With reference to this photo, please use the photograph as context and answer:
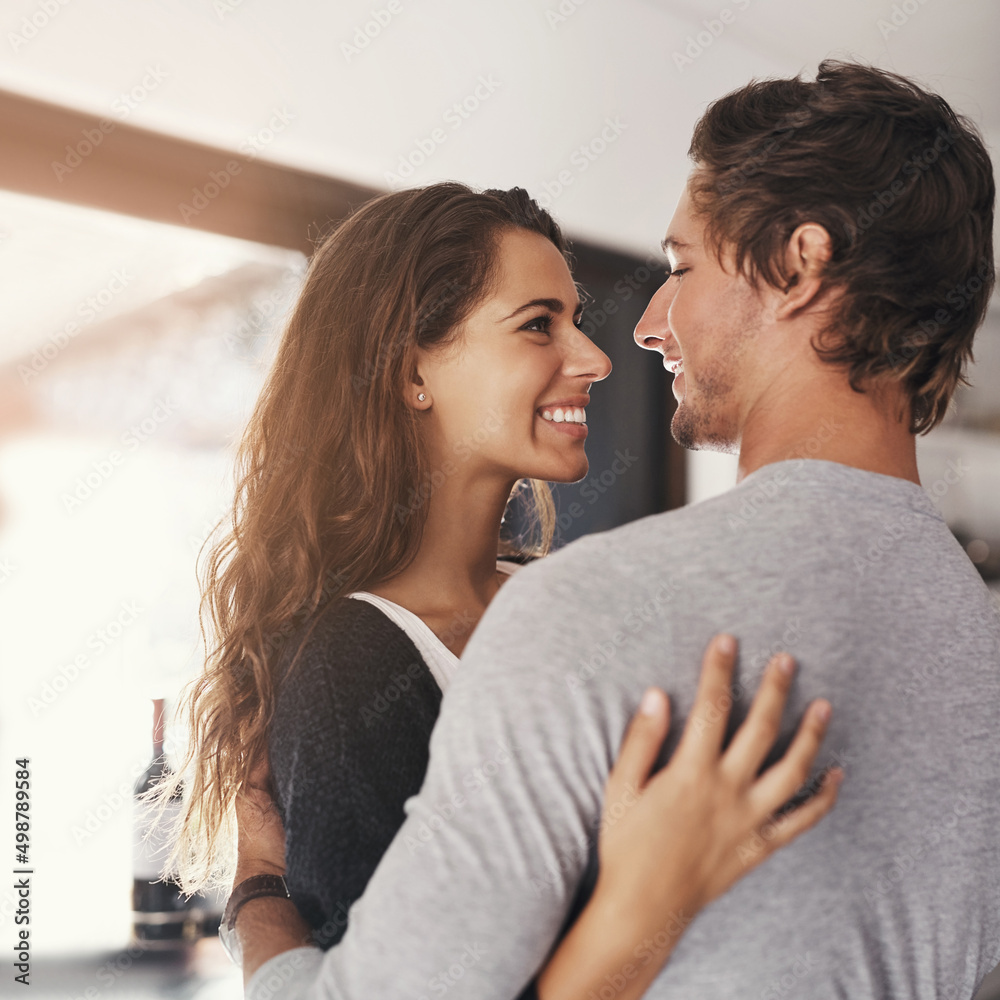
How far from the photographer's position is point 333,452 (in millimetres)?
1167

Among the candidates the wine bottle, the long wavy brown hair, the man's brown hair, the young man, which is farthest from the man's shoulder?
the wine bottle

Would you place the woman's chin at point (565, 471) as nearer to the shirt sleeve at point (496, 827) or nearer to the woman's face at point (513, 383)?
the woman's face at point (513, 383)

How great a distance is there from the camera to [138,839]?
1.50 meters

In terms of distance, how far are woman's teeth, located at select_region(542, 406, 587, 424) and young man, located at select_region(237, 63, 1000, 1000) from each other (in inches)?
15.4

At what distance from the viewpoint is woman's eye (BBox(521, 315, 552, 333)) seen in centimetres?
119

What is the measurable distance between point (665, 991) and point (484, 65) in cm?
201

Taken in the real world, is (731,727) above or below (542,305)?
below

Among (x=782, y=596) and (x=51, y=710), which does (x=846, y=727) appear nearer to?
(x=782, y=596)

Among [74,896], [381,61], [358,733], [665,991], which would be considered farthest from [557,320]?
[74,896]

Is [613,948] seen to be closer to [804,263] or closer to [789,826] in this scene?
[789,826]

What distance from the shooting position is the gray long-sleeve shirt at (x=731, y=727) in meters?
0.53

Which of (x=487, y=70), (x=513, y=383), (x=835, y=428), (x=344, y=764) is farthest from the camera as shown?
(x=487, y=70)

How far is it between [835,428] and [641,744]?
32 centimetres

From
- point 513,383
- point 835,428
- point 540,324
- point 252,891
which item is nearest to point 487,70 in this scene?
point 540,324
